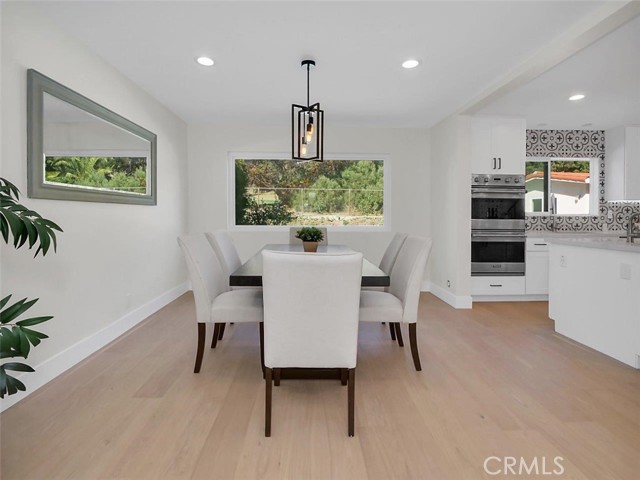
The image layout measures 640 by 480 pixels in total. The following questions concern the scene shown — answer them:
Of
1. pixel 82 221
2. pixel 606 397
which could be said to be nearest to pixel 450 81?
pixel 606 397

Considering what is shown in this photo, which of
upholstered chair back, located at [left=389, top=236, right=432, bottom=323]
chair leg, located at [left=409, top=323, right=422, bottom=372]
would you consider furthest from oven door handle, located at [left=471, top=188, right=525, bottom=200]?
chair leg, located at [left=409, top=323, right=422, bottom=372]

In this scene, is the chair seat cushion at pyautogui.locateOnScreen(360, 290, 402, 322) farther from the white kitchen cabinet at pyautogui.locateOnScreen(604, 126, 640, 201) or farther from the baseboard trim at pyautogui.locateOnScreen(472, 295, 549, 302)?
the white kitchen cabinet at pyautogui.locateOnScreen(604, 126, 640, 201)

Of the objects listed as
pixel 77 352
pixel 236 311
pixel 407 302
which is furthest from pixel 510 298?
pixel 77 352

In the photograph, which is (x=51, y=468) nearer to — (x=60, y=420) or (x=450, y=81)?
(x=60, y=420)

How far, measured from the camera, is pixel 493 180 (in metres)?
4.57

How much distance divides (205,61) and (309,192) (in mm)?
2683

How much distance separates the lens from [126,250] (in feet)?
11.2

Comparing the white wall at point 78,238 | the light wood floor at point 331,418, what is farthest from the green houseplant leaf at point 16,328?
the white wall at point 78,238

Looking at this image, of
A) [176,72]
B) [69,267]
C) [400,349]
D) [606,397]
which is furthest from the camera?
[176,72]

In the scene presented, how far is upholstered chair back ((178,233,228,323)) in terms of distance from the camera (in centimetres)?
240

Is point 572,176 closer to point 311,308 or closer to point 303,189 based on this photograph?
point 303,189

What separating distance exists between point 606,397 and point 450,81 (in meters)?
2.80

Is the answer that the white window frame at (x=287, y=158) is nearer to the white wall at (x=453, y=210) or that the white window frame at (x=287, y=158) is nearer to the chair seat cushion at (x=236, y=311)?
the white wall at (x=453, y=210)

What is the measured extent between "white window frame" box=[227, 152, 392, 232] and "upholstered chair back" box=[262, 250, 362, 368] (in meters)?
3.66
